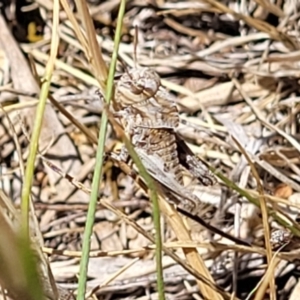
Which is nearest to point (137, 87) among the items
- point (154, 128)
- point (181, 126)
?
point (154, 128)

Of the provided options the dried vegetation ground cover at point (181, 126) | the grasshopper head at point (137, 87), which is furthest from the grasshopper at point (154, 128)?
the dried vegetation ground cover at point (181, 126)

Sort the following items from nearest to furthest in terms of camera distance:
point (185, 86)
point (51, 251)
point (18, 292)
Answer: point (18, 292), point (51, 251), point (185, 86)

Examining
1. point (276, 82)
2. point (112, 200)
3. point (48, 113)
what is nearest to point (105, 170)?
point (112, 200)

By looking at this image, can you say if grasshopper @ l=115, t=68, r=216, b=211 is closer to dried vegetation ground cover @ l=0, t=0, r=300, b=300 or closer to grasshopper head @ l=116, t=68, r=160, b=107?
grasshopper head @ l=116, t=68, r=160, b=107

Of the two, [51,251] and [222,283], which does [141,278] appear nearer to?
[222,283]

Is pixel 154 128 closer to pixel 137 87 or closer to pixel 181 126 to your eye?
pixel 137 87

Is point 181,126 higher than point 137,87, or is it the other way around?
point 137,87

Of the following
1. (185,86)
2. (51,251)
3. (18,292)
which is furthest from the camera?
(185,86)

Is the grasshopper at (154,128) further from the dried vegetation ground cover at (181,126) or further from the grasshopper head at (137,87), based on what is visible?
the dried vegetation ground cover at (181,126)
